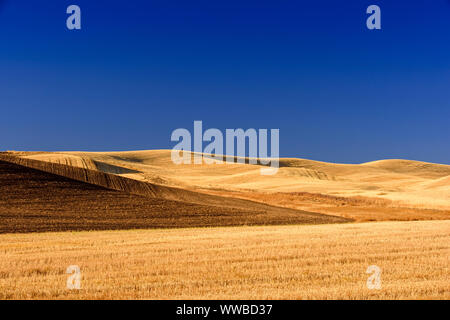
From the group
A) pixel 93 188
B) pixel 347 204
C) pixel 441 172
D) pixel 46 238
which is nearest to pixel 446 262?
pixel 46 238

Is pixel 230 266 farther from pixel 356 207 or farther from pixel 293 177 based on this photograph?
pixel 293 177

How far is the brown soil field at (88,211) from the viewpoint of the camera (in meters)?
28.7

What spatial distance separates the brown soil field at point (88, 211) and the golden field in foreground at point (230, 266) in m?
5.91

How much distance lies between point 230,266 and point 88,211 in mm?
20678

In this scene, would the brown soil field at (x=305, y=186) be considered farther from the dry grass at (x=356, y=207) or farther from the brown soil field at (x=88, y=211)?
the brown soil field at (x=88, y=211)

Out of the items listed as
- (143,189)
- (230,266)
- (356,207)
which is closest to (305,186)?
(356,207)

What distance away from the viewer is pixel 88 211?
107ft

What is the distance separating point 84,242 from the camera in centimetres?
2092

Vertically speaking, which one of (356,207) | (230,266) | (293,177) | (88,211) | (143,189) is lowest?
(293,177)

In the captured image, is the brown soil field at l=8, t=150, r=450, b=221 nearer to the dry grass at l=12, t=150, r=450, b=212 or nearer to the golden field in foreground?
the dry grass at l=12, t=150, r=450, b=212

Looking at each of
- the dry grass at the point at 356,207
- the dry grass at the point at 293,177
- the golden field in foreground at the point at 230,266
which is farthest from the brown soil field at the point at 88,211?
the dry grass at the point at 293,177
